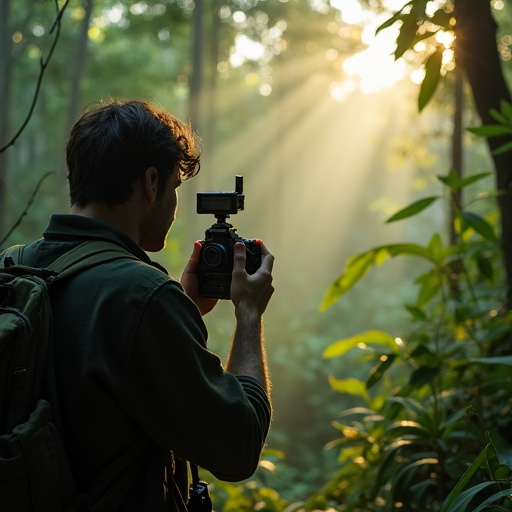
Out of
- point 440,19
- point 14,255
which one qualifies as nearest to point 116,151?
point 14,255

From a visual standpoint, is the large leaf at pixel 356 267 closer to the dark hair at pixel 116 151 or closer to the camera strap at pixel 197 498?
the camera strap at pixel 197 498

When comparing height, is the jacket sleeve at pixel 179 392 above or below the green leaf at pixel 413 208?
below

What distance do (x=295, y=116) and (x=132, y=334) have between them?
1023 inches

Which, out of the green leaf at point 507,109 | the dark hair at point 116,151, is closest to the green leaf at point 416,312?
the green leaf at point 507,109

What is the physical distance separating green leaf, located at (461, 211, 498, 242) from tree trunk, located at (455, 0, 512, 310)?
24 cm

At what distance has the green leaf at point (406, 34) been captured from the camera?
8.71 feet

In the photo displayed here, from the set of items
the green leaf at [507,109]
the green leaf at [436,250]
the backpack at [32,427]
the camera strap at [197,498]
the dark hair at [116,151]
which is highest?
the green leaf at [507,109]

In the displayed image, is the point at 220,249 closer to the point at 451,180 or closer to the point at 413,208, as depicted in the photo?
the point at 413,208

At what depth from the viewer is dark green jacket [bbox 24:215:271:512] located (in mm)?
1694

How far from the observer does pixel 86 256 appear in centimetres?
182

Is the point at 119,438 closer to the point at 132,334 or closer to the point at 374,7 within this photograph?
the point at 132,334

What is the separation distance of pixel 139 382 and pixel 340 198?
3463 centimetres

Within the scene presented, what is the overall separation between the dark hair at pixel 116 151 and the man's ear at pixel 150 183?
0.01 m

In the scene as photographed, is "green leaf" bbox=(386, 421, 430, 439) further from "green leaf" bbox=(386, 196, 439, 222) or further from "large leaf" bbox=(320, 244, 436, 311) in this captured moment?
"green leaf" bbox=(386, 196, 439, 222)
